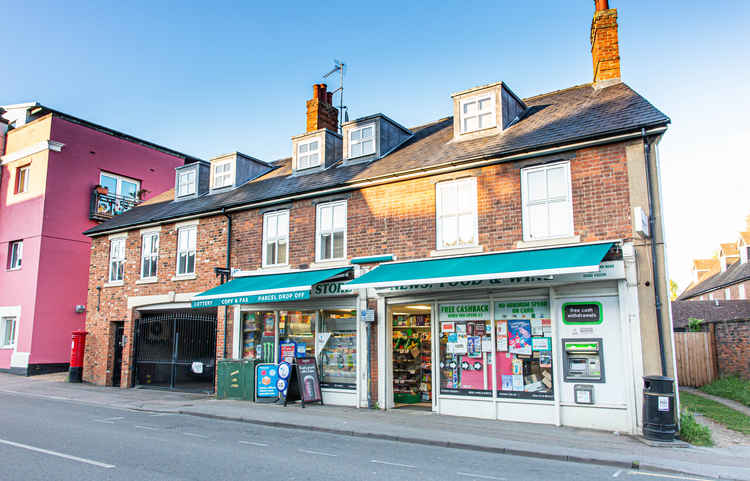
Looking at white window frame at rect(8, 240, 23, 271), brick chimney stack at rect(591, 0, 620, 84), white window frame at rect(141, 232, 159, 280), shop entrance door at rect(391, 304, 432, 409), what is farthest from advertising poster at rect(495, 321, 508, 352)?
white window frame at rect(8, 240, 23, 271)

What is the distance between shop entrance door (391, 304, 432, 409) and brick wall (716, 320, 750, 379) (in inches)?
436

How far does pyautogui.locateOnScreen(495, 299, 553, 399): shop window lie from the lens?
11.5 metres

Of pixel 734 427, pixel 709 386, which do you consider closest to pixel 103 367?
pixel 734 427

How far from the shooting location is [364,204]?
14.8 m

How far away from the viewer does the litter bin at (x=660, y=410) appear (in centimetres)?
941

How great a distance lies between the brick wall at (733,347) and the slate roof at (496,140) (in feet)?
32.1

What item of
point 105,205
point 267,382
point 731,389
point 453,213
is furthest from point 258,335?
point 731,389

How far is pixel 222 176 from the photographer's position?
20.5 m

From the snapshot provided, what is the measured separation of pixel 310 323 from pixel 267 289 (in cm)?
183

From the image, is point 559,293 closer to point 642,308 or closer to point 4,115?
point 642,308

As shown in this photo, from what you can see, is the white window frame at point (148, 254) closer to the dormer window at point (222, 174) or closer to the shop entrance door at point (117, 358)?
the shop entrance door at point (117, 358)

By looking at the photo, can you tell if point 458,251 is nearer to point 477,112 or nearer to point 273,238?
point 477,112

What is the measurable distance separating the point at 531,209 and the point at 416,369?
538 centimetres

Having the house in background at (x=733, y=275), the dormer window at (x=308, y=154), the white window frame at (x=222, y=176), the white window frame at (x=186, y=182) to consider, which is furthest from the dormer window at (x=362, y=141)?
the house in background at (x=733, y=275)
